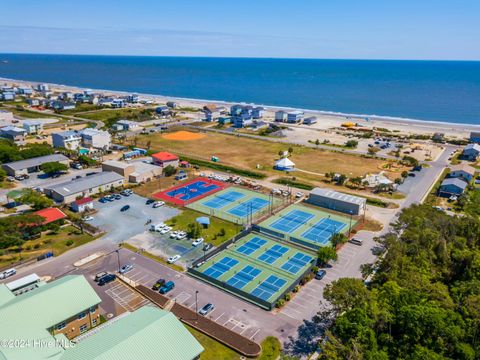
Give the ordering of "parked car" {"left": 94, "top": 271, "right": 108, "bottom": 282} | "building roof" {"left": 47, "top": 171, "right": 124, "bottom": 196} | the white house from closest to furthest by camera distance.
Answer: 1. "parked car" {"left": 94, "top": 271, "right": 108, "bottom": 282}
2. "building roof" {"left": 47, "top": 171, "right": 124, "bottom": 196}
3. the white house

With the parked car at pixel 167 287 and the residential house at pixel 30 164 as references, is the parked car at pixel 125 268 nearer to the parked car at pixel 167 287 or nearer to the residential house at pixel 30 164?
the parked car at pixel 167 287

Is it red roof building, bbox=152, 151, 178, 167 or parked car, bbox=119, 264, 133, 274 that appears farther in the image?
red roof building, bbox=152, 151, 178, 167

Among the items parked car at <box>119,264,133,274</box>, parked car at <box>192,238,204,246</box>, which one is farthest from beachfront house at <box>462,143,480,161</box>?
parked car at <box>119,264,133,274</box>

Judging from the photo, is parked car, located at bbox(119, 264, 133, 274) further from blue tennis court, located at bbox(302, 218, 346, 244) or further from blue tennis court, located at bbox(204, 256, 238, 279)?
blue tennis court, located at bbox(302, 218, 346, 244)

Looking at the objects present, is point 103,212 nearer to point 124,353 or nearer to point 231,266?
point 231,266

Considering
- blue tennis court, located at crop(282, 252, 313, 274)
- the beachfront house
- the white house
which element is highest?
the beachfront house

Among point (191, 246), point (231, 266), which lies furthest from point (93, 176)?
point (231, 266)

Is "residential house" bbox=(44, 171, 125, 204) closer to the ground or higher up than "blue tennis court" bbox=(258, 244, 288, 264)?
higher up
